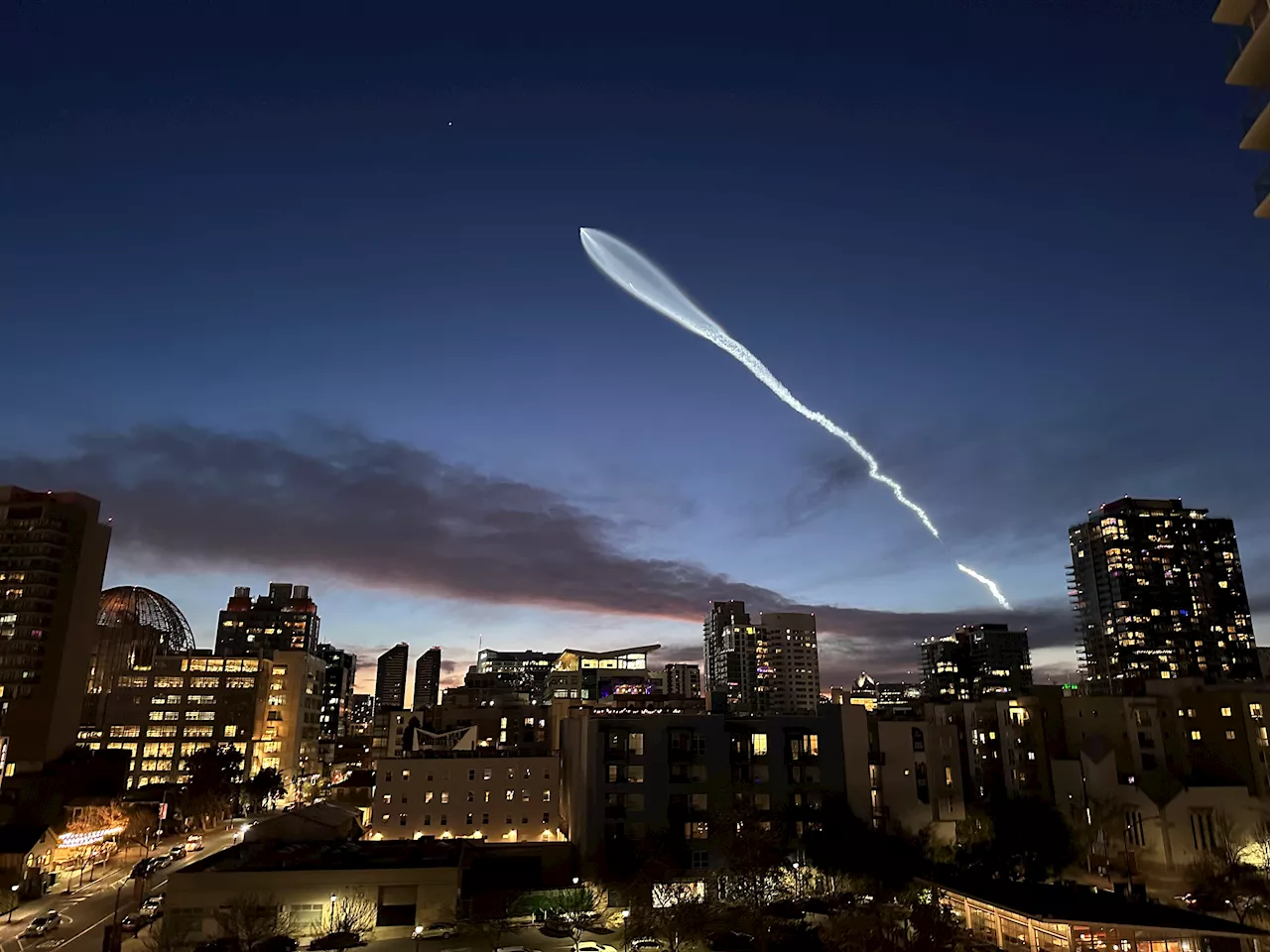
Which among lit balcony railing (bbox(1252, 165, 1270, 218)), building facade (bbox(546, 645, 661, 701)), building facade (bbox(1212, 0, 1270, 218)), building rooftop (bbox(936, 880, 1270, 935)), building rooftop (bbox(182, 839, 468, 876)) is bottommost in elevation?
building rooftop (bbox(936, 880, 1270, 935))

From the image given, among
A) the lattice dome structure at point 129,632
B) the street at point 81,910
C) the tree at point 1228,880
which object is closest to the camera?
the street at point 81,910

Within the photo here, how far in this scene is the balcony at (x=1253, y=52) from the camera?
16.7 meters

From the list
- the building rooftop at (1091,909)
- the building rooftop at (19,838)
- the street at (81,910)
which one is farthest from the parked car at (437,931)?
the building rooftop at (19,838)

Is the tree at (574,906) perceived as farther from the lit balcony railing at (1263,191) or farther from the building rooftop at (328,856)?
the lit balcony railing at (1263,191)

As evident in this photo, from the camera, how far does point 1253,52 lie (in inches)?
669

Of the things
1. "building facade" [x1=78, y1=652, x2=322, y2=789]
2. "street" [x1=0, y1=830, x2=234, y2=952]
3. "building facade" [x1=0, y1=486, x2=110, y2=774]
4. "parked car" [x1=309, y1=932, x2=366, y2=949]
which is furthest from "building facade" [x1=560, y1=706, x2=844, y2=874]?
"building facade" [x1=78, y1=652, x2=322, y2=789]

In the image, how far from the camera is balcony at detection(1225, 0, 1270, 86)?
1667cm

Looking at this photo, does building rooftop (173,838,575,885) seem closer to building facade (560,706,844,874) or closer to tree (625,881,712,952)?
building facade (560,706,844,874)

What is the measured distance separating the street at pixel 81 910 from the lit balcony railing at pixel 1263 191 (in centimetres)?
5711

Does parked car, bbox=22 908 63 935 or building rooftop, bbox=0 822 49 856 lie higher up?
building rooftop, bbox=0 822 49 856

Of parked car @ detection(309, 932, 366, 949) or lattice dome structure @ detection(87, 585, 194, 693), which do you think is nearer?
parked car @ detection(309, 932, 366, 949)

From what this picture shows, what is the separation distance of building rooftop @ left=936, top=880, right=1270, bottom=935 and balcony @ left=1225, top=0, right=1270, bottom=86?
34.7 meters

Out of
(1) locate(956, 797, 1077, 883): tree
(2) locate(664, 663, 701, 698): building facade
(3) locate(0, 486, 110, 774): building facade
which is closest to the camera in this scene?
(1) locate(956, 797, 1077, 883): tree

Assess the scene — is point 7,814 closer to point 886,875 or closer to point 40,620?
point 40,620
